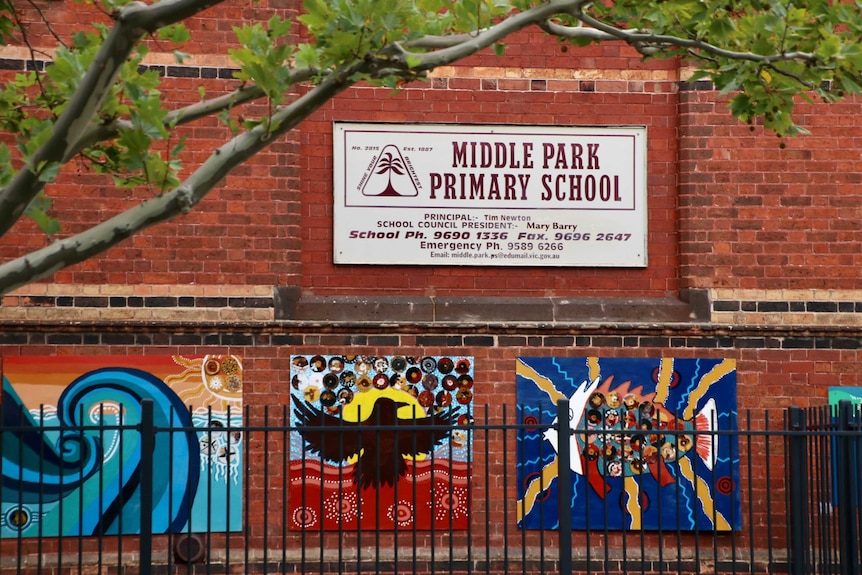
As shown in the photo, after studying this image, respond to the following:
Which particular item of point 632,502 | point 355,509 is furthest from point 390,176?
point 632,502

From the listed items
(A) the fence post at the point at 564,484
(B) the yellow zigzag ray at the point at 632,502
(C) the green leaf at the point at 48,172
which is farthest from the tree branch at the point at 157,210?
(B) the yellow zigzag ray at the point at 632,502

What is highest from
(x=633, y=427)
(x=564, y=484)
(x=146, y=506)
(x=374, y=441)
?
(x=633, y=427)

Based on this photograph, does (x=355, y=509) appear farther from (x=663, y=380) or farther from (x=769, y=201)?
(x=769, y=201)

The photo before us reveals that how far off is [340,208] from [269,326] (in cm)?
132

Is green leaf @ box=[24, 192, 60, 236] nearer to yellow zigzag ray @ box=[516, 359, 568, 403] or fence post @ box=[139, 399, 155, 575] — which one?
fence post @ box=[139, 399, 155, 575]

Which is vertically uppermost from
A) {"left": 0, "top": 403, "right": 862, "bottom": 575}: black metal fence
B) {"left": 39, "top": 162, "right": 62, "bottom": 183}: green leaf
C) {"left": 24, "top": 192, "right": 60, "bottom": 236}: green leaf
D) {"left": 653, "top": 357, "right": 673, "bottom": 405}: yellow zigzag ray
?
{"left": 39, "top": 162, "right": 62, "bottom": 183}: green leaf

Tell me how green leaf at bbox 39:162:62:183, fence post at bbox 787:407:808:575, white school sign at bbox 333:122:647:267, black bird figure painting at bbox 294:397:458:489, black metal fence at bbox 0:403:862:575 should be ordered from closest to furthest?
green leaf at bbox 39:162:62:183, fence post at bbox 787:407:808:575, black metal fence at bbox 0:403:862:575, black bird figure painting at bbox 294:397:458:489, white school sign at bbox 333:122:647:267

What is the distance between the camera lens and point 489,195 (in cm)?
1125

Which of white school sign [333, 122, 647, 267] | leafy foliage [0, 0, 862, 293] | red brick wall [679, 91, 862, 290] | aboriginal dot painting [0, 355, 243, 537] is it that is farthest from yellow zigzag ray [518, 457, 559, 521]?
leafy foliage [0, 0, 862, 293]

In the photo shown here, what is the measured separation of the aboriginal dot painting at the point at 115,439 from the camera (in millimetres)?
10422

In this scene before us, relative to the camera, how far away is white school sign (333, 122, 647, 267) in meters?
11.1

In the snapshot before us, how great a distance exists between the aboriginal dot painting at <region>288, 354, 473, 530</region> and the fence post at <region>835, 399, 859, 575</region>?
3379 millimetres

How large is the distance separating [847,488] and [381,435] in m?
4.05

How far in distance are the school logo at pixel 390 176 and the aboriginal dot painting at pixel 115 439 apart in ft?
6.81
